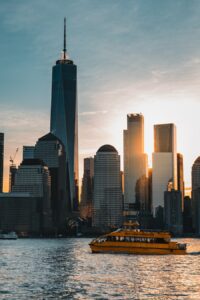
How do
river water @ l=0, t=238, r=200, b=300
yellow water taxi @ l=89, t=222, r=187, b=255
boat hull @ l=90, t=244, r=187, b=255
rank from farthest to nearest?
1. yellow water taxi @ l=89, t=222, r=187, b=255
2. boat hull @ l=90, t=244, r=187, b=255
3. river water @ l=0, t=238, r=200, b=300

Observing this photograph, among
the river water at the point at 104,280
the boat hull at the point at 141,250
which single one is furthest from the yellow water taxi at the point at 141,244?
the river water at the point at 104,280

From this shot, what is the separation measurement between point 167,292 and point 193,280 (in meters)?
15.9

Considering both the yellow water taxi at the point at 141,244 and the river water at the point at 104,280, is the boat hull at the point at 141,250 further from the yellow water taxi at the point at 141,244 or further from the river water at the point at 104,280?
the river water at the point at 104,280

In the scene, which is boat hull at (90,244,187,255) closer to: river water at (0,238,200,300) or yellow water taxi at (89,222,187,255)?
yellow water taxi at (89,222,187,255)

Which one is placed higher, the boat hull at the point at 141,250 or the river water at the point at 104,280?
the boat hull at the point at 141,250

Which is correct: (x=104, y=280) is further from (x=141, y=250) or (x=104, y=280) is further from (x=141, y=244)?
(x=141, y=244)

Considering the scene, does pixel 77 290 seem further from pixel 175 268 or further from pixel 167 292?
pixel 175 268

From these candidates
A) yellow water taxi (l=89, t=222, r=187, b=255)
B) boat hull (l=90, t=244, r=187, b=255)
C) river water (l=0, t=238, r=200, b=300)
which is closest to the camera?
river water (l=0, t=238, r=200, b=300)

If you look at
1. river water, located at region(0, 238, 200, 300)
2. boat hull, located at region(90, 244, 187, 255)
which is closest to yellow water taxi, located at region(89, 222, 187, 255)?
boat hull, located at region(90, 244, 187, 255)

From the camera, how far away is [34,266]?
11044cm

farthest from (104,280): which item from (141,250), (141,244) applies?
(141,244)

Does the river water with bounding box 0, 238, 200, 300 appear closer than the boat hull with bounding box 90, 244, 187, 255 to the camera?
Yes

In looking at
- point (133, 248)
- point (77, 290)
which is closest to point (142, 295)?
point (77, 290)

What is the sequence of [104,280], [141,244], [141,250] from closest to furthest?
[104,280] < [141,250] < [141,244]
